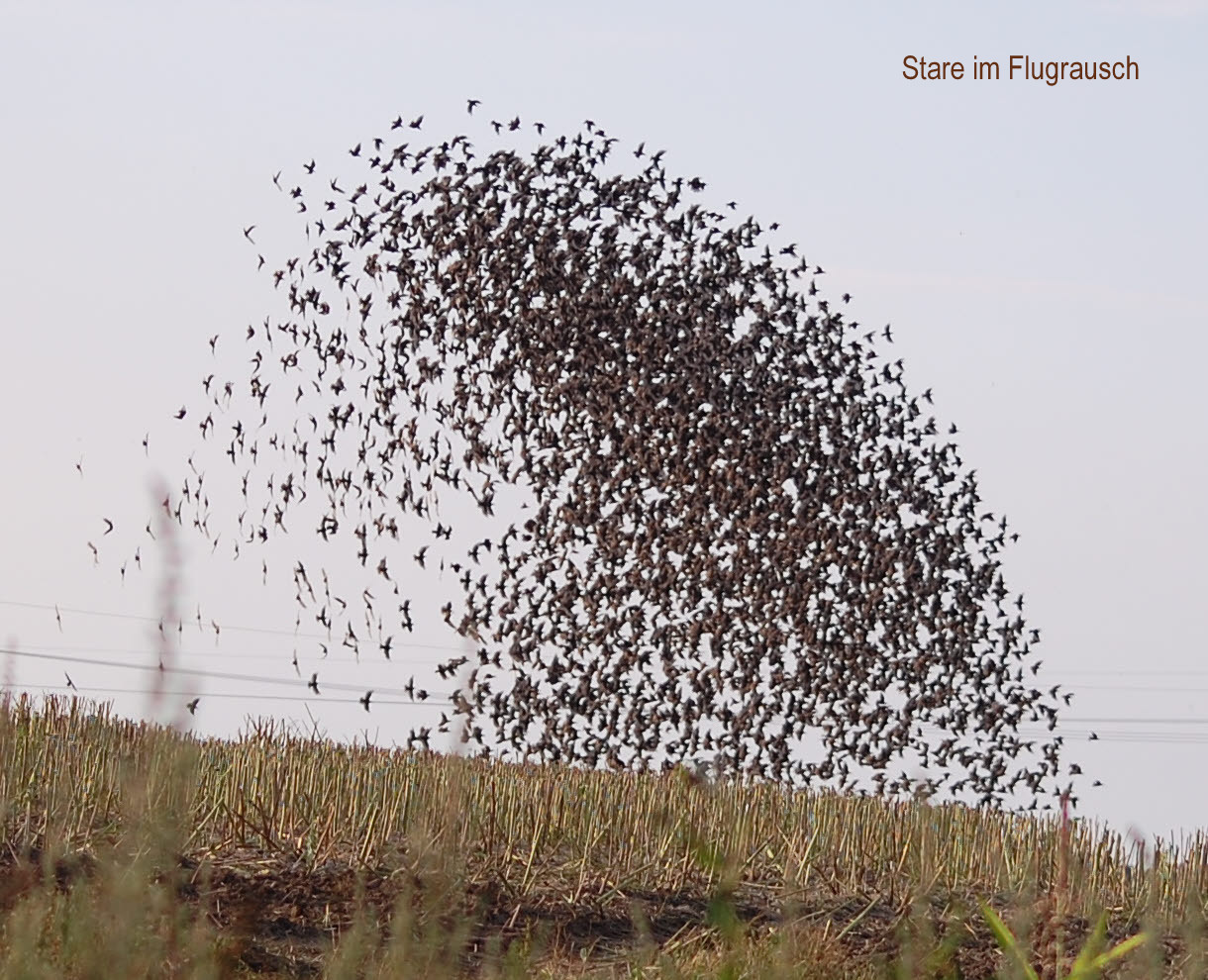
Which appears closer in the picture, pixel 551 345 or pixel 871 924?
pixel 871 924

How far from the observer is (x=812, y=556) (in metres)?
12.6

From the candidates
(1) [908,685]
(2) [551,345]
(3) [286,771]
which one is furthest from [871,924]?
(2) [551,345]

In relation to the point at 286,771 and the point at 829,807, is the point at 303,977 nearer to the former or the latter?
the point at 286,771

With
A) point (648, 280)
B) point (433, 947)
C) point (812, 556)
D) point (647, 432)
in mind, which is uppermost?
point (648, 280)

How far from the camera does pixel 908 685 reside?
12.6 metres

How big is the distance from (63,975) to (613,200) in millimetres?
10328

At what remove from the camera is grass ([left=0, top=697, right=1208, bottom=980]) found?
6.03 meters

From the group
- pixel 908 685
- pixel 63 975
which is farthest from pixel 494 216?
pixel 63 975

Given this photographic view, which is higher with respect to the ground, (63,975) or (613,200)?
(613,200)

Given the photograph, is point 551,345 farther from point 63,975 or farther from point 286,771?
point 63,975

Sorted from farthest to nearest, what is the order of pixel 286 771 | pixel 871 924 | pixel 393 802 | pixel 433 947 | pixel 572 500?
1. pixel 572 500
2. pixel 286 771
3. pixel 393 802
4. pixel 871 924
5. pixel 433 947

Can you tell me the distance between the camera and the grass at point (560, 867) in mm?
6031

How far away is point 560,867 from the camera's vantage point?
23.4ft

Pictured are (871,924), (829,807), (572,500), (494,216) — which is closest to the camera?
(871,924)
